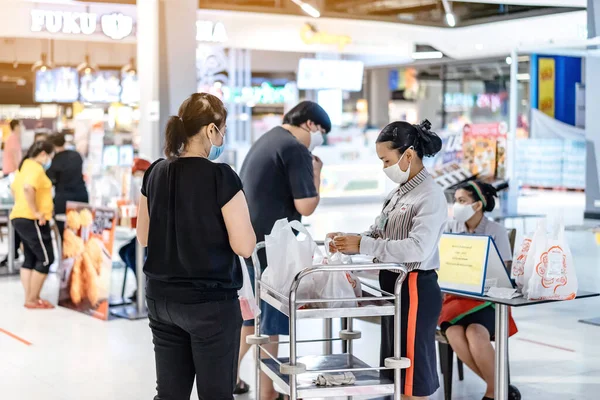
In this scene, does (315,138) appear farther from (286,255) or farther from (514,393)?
(514,393)

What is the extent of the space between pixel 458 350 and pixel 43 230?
4242 mm

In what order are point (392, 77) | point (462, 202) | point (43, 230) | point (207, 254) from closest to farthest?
point (207, 254)
point (462, 202)
point (43, 230)
point (392, 77)

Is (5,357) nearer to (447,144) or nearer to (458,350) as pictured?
(458,350)

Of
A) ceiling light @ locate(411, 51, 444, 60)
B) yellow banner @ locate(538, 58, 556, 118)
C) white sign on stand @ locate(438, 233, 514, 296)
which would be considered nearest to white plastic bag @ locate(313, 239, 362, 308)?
white sign on stand @ locate(438, 233, 514, 296)

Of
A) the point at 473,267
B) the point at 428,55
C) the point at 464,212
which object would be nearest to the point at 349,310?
the point at 473,267

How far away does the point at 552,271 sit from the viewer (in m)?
3.82

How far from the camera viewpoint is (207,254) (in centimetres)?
282

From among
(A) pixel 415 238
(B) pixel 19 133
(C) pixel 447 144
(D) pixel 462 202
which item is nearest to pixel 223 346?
(A) pixel 415 238

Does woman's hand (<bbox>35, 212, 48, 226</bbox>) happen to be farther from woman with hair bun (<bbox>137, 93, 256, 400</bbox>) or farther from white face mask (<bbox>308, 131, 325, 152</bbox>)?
woman with hair bun (<bbox>137, 93, 256, 400</bbox>)

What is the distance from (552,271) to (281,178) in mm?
1369

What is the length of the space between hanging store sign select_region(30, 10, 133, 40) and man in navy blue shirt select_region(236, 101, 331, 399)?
20.0 ft

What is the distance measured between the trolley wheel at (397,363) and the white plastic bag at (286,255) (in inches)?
18.4

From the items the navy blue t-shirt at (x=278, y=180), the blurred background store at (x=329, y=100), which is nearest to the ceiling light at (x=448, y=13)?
the blurred background store at (x=329, y=100)

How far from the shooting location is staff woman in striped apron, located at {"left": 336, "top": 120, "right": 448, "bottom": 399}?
10.7 ft
